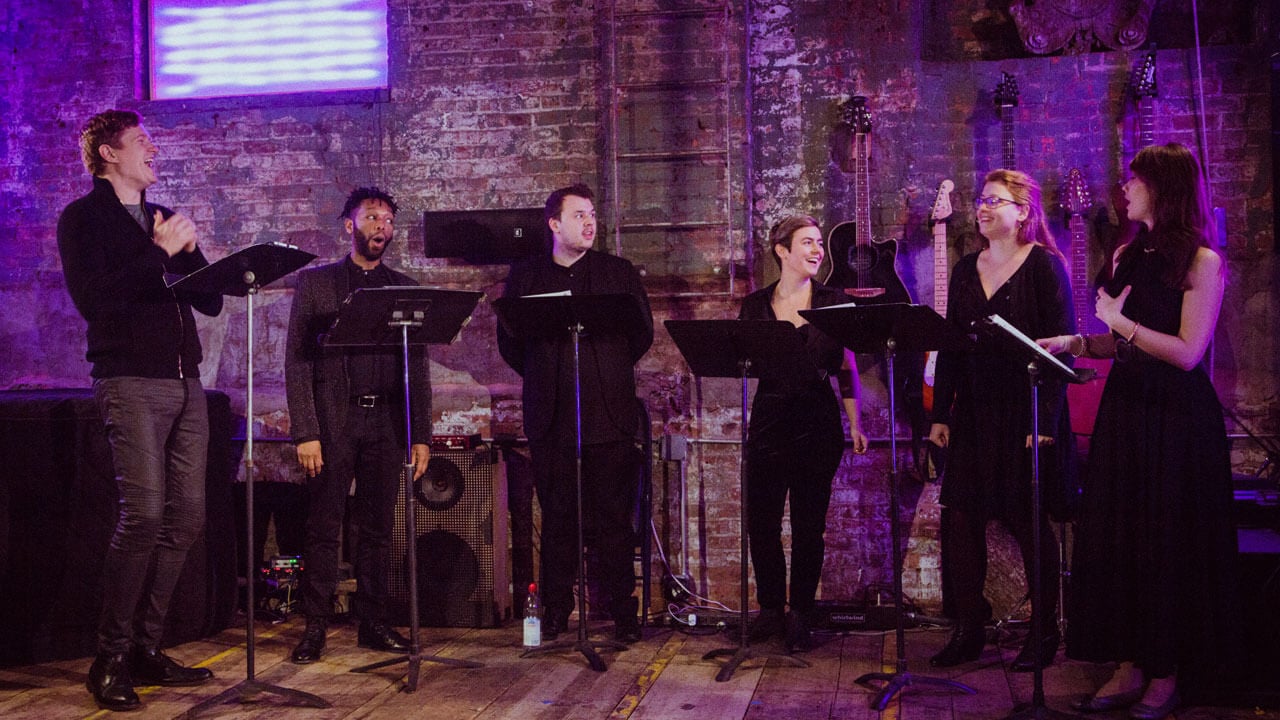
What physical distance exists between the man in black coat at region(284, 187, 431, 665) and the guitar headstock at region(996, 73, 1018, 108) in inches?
116

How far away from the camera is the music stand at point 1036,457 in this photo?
3176 mm

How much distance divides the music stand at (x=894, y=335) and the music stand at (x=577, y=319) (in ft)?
2.55

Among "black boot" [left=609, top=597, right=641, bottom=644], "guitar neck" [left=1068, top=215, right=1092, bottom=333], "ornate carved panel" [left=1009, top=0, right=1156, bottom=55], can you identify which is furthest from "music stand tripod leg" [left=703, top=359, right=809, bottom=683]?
"ornate carved panel" [left=1009, top=0, right=1156, bottom=55]

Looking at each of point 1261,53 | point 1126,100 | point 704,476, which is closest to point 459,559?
point 704,476

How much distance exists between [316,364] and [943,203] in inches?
118

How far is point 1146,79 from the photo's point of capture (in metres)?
5.05

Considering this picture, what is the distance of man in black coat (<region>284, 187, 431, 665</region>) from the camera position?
4.56 m

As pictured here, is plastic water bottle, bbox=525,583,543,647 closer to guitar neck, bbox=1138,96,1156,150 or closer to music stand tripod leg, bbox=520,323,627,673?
music stand tripod leg, bbox=520,323,627,673

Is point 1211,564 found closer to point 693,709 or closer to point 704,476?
point 693,709

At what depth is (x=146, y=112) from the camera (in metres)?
5.98

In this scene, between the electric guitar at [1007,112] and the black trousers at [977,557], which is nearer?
the black trousers at [977,557]

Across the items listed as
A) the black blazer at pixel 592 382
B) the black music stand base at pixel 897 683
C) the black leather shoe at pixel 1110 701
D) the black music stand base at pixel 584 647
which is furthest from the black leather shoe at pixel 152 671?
the black leather shoe at pixel 1110 701

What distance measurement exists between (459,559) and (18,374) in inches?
113

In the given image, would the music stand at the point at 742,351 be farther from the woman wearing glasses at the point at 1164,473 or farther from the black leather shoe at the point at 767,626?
the woman wearing glasses at the point at 1164,473
